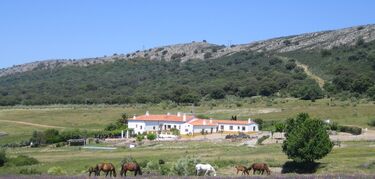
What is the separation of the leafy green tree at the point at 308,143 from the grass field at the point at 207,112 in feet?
123

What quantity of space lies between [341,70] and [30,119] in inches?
2958

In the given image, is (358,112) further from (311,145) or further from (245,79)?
(245,79)

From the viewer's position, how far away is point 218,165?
2009 inches

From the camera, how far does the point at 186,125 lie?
102250 millimetres

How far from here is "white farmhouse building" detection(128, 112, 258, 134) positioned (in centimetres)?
10088

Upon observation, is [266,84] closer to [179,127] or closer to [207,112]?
[207,112]

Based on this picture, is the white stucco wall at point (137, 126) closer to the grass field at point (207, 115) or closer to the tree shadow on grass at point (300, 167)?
the grass field at point (207, 115)

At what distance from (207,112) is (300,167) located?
241 ft

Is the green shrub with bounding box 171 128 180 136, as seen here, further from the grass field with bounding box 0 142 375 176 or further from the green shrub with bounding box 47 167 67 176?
the green shrub with bounding box 47 167 67 176

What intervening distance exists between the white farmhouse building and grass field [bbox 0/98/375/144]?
26.9 ft

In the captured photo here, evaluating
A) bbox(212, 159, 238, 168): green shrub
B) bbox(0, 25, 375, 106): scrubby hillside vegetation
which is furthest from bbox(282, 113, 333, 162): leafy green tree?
bbox(0, 25, 375, 106): scrubby hillside vegetation

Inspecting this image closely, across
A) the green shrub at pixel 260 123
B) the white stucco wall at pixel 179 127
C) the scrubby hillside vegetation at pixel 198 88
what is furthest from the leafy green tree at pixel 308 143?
the scrubby hillside vegetation at pixel 198 88

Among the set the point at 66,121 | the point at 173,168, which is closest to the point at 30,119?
the point at 66,121

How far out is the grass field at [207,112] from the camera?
342 feet
